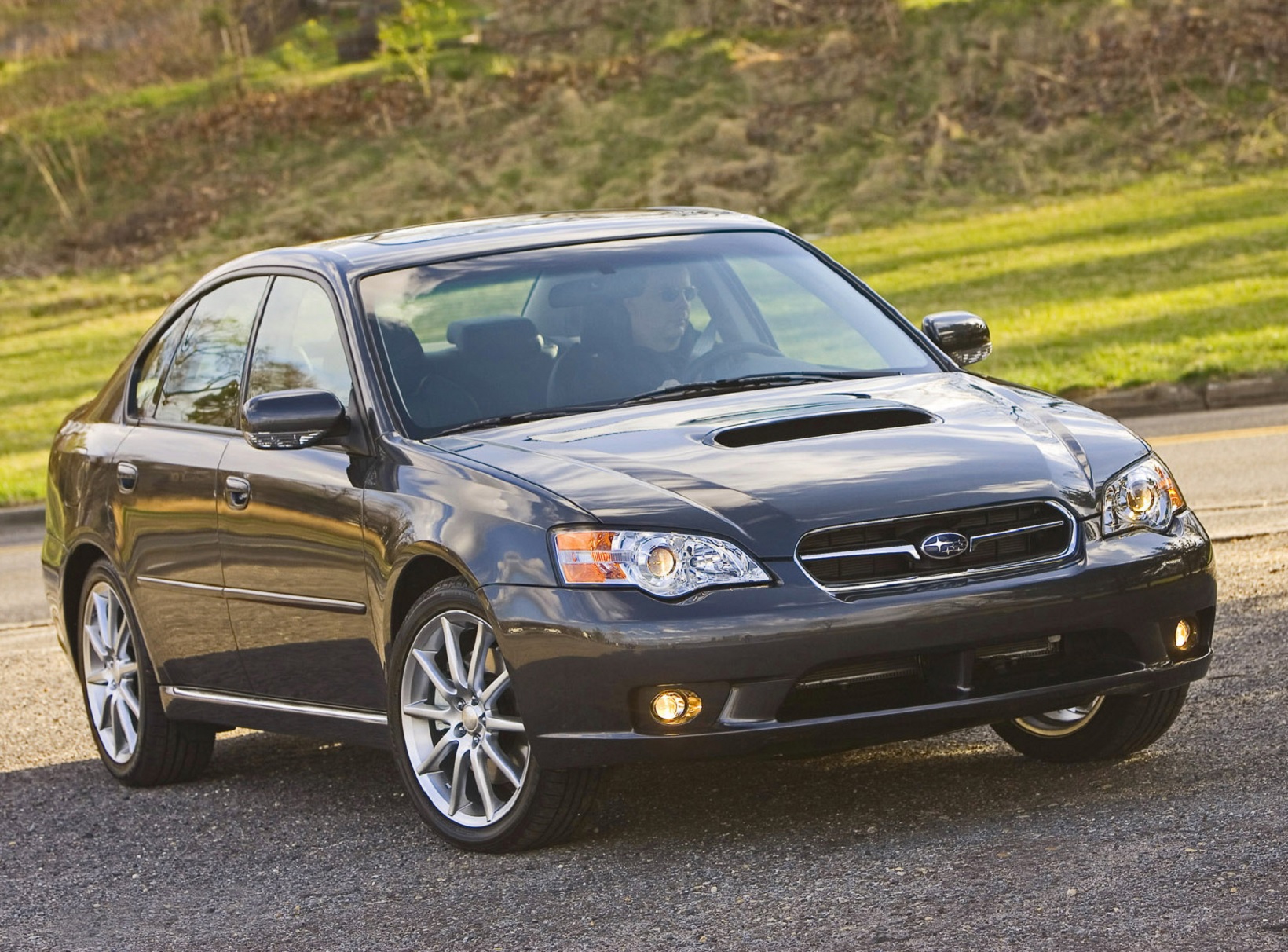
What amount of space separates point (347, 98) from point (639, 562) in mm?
39208

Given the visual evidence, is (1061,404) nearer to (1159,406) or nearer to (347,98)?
(1159,406)

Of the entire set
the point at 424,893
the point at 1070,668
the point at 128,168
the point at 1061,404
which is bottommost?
the point at 128,168

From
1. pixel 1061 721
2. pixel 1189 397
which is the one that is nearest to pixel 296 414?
pixel 1061 721

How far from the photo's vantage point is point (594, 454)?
17.1 ft

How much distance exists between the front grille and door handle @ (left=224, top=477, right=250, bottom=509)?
2041 millimetres

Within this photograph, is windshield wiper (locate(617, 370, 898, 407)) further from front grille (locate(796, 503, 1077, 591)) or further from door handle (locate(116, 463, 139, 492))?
door handle (locate(116, 463, 139, 492))

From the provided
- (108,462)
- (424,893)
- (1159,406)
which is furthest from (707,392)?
(1159,406)

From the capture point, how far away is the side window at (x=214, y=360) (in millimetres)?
6621

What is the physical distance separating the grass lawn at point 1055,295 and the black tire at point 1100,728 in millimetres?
10955

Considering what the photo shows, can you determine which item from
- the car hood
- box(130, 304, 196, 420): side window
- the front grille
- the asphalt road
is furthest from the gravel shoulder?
box(130, 304, 196, 420): side window

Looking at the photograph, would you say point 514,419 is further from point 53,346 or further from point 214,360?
point 53,346

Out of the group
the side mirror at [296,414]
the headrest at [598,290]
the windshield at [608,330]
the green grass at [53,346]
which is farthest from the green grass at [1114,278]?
the side mirror at [296,414]

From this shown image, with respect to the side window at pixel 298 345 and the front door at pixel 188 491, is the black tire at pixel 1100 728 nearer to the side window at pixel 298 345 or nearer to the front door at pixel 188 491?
the side window at pixel 298 345

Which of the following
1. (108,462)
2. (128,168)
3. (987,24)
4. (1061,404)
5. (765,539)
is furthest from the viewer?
(128,168)
